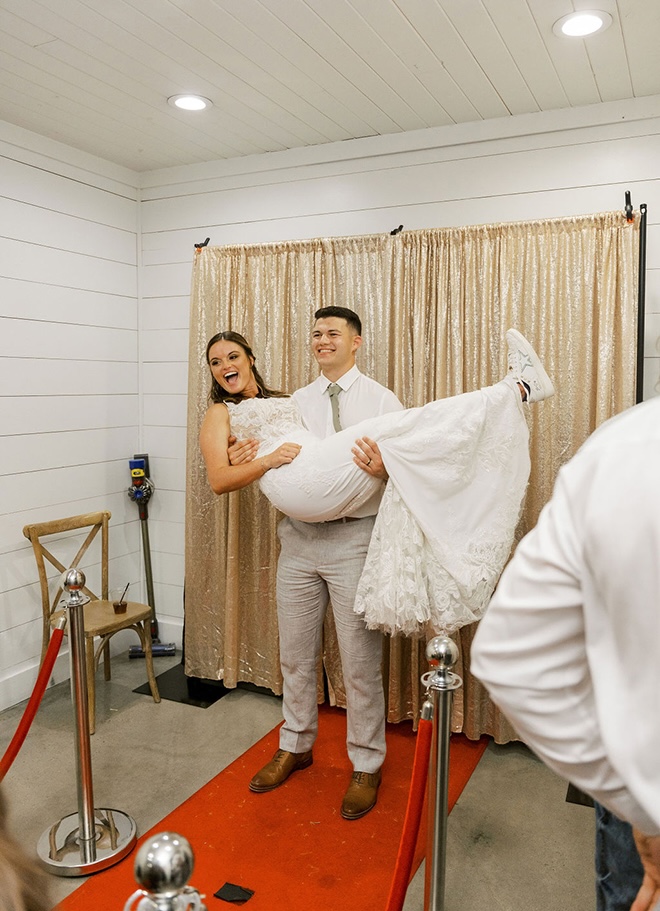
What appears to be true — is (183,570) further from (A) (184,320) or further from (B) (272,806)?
(B) (272,806)

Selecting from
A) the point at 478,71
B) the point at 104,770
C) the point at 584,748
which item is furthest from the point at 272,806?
the point at 478,71

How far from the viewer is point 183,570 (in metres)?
4.43

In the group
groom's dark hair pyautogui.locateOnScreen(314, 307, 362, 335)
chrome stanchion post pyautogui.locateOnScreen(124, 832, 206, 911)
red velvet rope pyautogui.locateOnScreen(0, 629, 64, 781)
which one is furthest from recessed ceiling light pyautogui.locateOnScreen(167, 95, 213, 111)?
chrome stanchion post pyautogui.locateOnScreen(124, 832, 206, 911)

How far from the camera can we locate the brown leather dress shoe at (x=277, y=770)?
2.92 meters

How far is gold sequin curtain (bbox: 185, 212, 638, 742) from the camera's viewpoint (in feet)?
10.2

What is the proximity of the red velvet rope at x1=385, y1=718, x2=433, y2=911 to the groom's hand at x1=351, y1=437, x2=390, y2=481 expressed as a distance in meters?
1.11

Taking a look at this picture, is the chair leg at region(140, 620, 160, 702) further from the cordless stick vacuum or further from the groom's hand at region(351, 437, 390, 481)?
the groom's hand at region(351, 437, 390, 481)

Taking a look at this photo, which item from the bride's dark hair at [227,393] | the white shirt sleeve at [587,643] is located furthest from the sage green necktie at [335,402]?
the white shirt sleeve at [587,643]

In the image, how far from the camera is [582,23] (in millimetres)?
2496

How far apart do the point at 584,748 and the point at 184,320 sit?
3.76 metres

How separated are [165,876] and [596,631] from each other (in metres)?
0.59

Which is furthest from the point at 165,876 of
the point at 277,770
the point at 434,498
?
the point at 277,770

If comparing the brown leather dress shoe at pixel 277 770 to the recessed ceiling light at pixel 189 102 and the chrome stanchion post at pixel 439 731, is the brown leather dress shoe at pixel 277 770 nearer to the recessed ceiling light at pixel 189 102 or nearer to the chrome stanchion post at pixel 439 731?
the chrome stanchion post at pixel 439 731

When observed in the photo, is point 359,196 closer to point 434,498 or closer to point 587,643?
point 434,498
